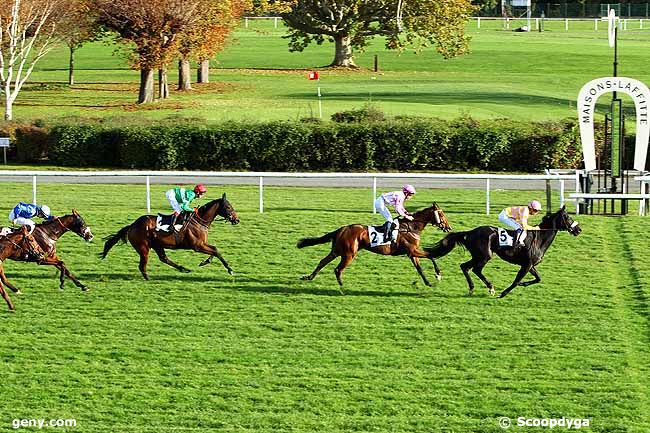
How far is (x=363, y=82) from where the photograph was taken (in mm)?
42250

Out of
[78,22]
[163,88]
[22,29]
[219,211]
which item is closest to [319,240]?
[219,211]

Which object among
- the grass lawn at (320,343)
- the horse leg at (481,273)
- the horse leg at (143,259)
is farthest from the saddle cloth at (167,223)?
the horse leg at (481,273)

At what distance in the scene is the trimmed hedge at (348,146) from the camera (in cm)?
2522

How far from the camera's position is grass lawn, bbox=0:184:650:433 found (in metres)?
10.8

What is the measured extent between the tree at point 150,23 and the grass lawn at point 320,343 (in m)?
17.6

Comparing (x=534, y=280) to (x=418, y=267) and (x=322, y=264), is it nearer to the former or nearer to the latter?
(x=418, y=267)

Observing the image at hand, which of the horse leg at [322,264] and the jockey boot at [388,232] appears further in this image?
the horse leg at [322,264]

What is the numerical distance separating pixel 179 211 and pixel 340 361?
3.74 metres

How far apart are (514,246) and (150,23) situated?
22.3 metres

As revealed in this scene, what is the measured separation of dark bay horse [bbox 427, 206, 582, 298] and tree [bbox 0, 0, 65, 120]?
20346mm

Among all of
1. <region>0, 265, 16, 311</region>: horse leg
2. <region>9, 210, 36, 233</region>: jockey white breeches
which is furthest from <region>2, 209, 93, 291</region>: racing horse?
<region>0, 265, 16, 311</region>: horse leg

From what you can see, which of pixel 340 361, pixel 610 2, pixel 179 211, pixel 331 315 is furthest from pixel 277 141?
pixel 610 2

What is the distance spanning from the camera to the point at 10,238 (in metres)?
13.7

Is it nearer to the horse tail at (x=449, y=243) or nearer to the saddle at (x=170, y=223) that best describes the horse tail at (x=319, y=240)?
the horse tail at (x=449, y=243)
